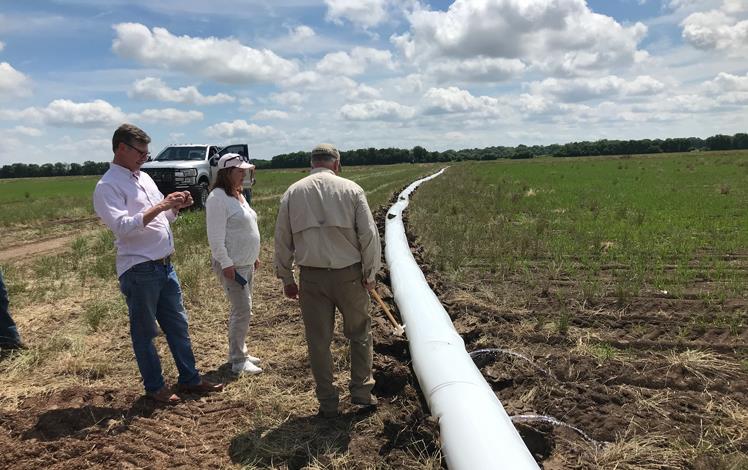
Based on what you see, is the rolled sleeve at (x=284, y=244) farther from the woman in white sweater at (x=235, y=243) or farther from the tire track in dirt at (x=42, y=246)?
the tire track in dirt at (x=42, y=246)

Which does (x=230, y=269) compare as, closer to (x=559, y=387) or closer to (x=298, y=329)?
(x=298, y=329)

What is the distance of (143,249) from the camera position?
11.1 feet

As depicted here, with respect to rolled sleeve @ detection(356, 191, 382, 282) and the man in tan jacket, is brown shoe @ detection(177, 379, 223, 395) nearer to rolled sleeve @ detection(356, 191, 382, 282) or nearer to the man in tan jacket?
the man in tan jacket

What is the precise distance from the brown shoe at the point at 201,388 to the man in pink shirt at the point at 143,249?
0.02 meters

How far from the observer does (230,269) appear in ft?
12.7

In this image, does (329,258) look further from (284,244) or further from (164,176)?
(164,176)

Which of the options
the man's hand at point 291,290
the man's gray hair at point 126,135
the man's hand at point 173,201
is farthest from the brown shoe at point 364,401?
the man's gray hair at point 126,135

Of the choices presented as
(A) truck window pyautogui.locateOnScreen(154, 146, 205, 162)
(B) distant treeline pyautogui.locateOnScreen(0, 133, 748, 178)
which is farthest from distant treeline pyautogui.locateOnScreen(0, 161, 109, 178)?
(A) truck window pyautogui.locateOnScreen(154, 146, 205, 162)

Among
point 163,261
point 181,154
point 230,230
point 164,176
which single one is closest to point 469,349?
point 230,230

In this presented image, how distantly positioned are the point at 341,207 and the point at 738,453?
2494 millimetres

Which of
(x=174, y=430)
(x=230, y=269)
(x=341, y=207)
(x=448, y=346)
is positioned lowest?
(x=174, y=430)

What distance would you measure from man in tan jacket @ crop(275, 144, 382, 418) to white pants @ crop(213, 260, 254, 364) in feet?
2.61

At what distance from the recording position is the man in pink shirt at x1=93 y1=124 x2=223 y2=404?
10.6 feet

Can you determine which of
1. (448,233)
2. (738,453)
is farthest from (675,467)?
(448,233)
